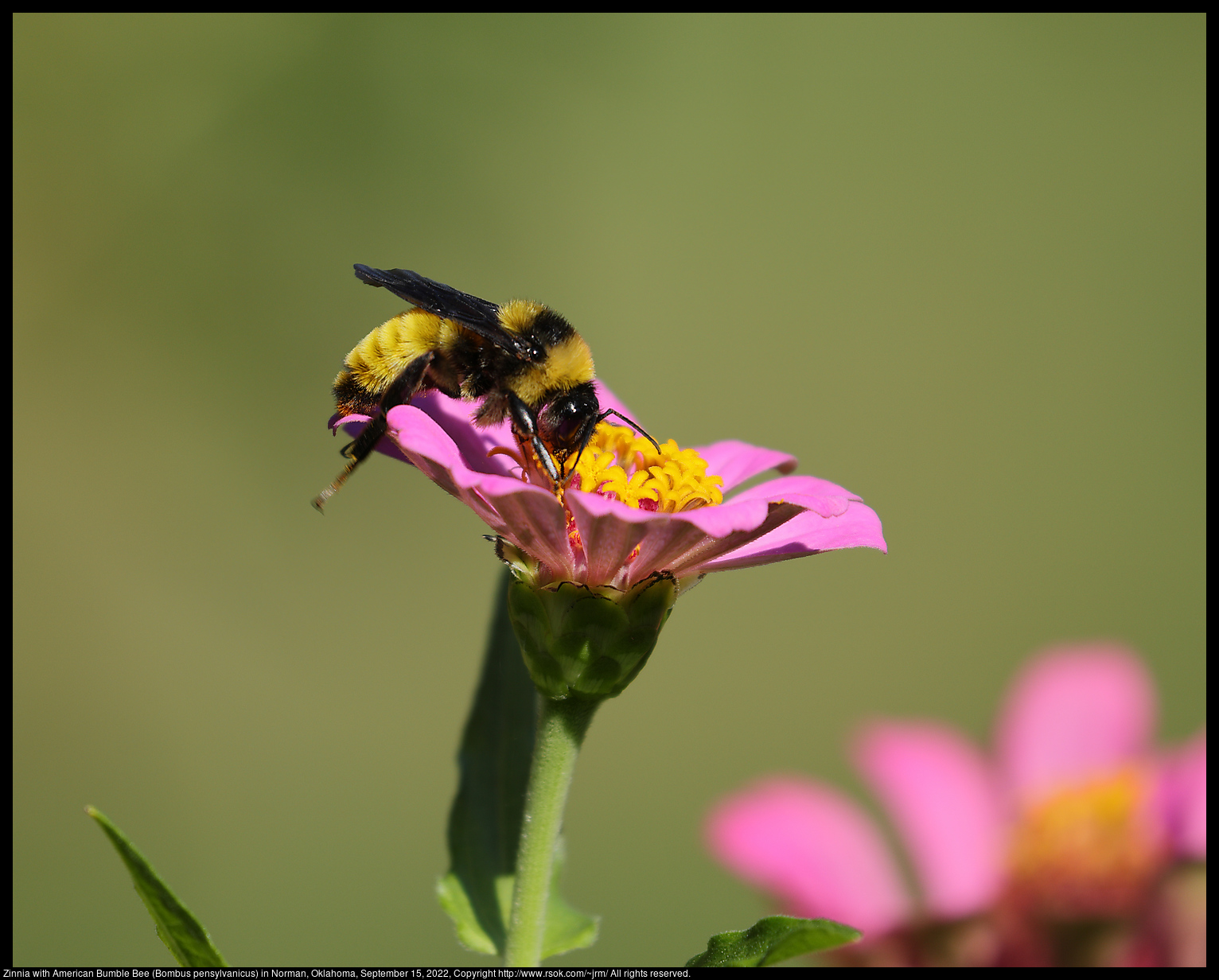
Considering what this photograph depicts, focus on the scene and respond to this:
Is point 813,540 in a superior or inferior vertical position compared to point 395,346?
inferior

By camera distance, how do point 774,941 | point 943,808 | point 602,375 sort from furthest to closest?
point 602,375, point 943,808, point 774,941

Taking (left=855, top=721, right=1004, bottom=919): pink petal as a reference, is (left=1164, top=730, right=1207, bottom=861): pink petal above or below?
above

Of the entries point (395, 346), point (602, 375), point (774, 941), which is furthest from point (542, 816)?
point (602, 375)

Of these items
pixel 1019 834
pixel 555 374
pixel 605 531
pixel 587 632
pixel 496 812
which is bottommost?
pixel 1019 834

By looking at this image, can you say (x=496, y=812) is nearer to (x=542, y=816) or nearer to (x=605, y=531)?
(x=542, y=816)

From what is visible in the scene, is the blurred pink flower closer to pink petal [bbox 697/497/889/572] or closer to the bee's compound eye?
pink petal [bbox 697/497/889/572]

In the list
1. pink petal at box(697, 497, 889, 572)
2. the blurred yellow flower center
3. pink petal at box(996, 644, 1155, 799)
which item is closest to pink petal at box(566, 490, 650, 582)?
pink petal at box(697, 497, 889, 572)

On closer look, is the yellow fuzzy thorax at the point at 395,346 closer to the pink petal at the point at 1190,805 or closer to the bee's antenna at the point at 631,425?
the bee's antenna at the point at 631,425

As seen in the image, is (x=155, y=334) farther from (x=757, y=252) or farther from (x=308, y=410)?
(x=757, y=252)
